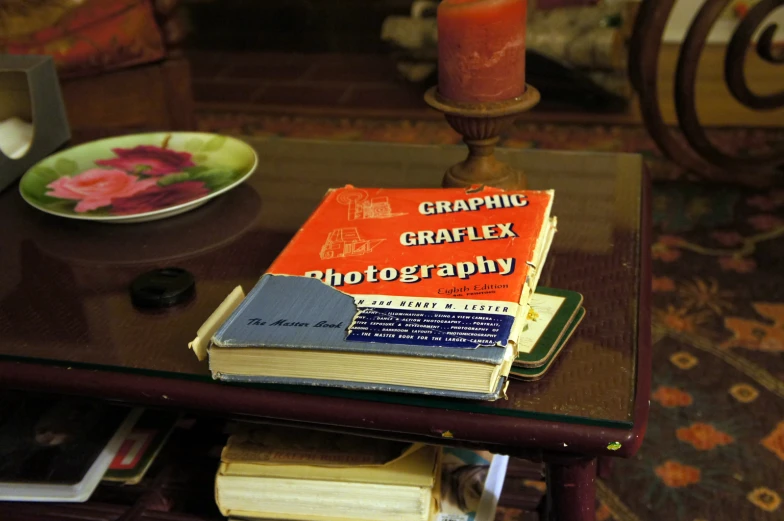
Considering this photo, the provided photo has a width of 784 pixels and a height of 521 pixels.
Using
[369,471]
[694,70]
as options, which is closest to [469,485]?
[369,471]

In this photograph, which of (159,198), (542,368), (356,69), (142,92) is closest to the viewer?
(542,368)

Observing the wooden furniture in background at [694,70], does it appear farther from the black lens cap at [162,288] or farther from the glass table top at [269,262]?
the black lens cap at [162,288]

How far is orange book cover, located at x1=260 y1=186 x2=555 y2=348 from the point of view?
0.52 m

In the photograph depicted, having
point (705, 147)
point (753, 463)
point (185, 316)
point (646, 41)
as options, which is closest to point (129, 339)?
point (185, 316)

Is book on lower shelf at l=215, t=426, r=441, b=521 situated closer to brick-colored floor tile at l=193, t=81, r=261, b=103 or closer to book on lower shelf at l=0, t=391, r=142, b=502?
book on lower shelf at l=0, t=391, r=142, b=502

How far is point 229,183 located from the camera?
0.85m

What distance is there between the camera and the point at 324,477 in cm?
63

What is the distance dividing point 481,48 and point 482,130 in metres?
0.08

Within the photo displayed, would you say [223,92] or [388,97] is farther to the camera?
[223,92]

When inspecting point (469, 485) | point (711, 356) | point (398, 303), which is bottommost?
point (711, 356)

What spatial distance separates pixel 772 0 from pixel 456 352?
125cm

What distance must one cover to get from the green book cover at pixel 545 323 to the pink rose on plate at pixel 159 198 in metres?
0.39

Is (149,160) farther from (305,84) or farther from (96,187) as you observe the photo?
(305,84)

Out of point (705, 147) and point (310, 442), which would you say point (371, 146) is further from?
point (705, 147)
